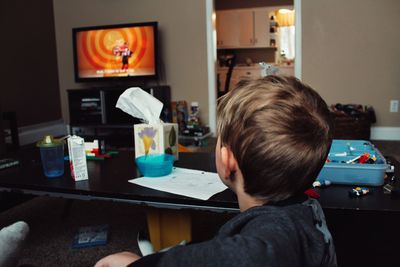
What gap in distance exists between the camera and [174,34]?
430 centimetres

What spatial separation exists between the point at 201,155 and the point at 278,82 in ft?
3.40

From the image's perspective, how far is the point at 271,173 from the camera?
593mm

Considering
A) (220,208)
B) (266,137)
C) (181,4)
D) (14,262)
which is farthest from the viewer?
(181,4)

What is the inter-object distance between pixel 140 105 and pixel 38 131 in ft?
11.5

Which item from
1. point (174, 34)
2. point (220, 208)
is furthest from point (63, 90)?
point (220, 208)

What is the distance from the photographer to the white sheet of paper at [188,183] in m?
1.11

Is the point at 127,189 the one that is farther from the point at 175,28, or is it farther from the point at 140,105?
the point at 175,28

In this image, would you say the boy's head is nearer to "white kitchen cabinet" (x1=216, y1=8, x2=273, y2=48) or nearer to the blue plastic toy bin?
the blue plastic toy bin

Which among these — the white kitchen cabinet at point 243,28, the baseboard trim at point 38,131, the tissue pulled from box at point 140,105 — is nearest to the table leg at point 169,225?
the tissue pulled from box at point 140,105

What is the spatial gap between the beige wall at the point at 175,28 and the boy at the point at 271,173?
370 centimetres

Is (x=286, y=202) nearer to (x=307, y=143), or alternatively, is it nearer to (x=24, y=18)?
(x=307, y=143)

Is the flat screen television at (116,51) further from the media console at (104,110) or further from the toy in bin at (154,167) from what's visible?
the toy in bin at (154,167)

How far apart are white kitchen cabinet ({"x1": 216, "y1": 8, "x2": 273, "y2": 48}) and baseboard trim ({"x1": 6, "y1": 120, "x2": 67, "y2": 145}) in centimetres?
322

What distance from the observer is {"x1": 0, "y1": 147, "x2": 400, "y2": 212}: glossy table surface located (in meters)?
1.00
